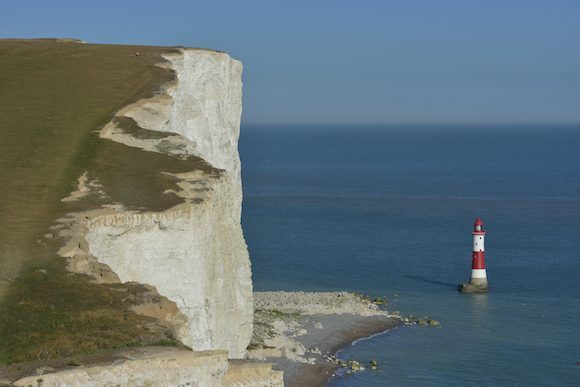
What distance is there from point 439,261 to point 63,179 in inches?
1604

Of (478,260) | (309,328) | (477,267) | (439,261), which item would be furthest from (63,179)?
(439,261)

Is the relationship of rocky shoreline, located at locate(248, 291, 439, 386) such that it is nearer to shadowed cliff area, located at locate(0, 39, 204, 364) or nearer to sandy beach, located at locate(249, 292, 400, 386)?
sandy beach, located at locate(249, 292, 400, 386)

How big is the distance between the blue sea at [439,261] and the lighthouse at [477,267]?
2.34 ft

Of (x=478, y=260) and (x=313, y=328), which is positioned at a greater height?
(x=478, y=260)

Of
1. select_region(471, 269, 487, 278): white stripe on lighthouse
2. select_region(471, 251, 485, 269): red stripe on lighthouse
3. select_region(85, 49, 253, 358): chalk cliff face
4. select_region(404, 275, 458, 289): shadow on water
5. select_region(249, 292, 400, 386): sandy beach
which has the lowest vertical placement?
select_region(249, 292, 400, 386): sandy beach

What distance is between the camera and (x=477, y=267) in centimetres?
6088

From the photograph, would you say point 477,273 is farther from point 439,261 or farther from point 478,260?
point 439,261

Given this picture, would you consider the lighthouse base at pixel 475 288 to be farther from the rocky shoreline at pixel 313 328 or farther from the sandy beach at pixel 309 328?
the sandy beach at pixel 309 328

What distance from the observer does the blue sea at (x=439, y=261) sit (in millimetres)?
47406

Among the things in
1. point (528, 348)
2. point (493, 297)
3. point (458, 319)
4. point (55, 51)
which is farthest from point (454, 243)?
point (55, 51)

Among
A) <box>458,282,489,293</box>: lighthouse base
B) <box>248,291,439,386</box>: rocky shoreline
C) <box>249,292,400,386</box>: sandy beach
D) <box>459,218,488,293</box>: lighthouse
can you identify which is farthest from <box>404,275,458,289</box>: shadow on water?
<box>249,292,400,386</box>: sandy beach

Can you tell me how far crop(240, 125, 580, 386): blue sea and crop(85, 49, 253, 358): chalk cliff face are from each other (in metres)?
9.24

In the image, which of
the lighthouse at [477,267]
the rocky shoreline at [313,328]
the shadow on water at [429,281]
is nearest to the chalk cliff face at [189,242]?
the rocky shoreline at [313,328]

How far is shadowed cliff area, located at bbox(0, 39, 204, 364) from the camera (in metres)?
23.9
